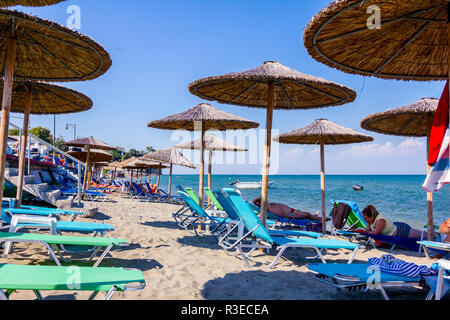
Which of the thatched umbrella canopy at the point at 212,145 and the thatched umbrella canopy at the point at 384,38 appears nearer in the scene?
the thatched umbrella canopy at the point at 384,38

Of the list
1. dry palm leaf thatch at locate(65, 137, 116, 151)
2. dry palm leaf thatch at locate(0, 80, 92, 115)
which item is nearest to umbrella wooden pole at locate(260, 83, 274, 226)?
dry palm leaf thatch at locate(0, 80, 92, 115)

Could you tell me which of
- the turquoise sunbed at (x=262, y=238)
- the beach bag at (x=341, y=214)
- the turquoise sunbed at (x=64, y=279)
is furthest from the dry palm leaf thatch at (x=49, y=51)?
the beach bag at (x=341, y=214)

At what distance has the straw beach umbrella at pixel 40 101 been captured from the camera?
567cm

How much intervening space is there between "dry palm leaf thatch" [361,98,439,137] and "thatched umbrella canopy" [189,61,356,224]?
1.58 metres

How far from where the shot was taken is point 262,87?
562 cm

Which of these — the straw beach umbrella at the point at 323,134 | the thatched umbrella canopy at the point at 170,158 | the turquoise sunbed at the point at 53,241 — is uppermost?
the straw beach umbrella at the point at 323,134

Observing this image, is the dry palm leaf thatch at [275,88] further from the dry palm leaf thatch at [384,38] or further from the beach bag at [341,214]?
the beach bag at [341,214]

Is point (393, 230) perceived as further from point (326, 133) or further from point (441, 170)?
point (441, 170)

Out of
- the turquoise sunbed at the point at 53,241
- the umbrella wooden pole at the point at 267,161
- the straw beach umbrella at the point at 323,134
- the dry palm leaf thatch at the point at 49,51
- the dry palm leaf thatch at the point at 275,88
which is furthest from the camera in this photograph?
the straw beach umbrella at the point at 323,134

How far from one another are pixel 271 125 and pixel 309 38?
2226 mm

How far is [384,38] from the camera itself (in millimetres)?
3223

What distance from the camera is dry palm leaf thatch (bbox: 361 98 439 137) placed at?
19.3ft

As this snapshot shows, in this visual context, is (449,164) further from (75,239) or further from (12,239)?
(12,239)
